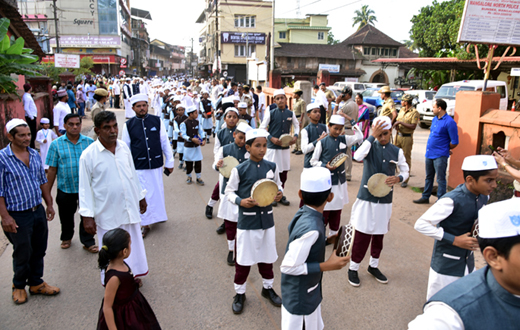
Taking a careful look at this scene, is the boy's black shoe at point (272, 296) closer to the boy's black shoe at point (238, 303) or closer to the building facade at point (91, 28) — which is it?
the boy's black shoe at point (238, 303)

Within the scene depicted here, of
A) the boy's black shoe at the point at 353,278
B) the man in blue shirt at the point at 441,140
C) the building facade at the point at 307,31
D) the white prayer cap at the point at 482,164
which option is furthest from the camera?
the building facade at the point at 307,31

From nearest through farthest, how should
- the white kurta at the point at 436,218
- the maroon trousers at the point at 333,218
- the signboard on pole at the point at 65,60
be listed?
the white kurta at the point at 436,218 < the maroon trousers at the point at 333,218 < the signboard on pole at the point at 65,60

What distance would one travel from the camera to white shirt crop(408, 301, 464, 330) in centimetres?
151

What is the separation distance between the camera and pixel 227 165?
5.14m

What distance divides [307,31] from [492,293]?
55868 millimetres

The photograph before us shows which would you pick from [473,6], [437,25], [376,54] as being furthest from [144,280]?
[376,54]

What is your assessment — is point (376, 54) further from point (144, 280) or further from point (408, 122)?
point (144, 280)

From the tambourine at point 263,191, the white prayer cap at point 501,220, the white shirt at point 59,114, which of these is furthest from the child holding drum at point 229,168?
the white shirt at point 59,114

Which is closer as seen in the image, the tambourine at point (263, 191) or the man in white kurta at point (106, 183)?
the tambourine at point (263, 191)

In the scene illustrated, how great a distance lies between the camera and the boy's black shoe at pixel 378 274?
4.57 metres

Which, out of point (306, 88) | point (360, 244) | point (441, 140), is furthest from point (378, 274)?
point (306, 88)

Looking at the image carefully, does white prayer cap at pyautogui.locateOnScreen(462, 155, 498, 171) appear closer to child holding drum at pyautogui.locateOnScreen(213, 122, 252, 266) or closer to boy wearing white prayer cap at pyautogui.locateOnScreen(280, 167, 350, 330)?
boy wearing white prayer cap at pyautogui.locateOnScreen(280, 167, 350, 330)

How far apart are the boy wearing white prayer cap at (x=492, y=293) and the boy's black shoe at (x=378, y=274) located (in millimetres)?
3154

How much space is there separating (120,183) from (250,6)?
161 ft
